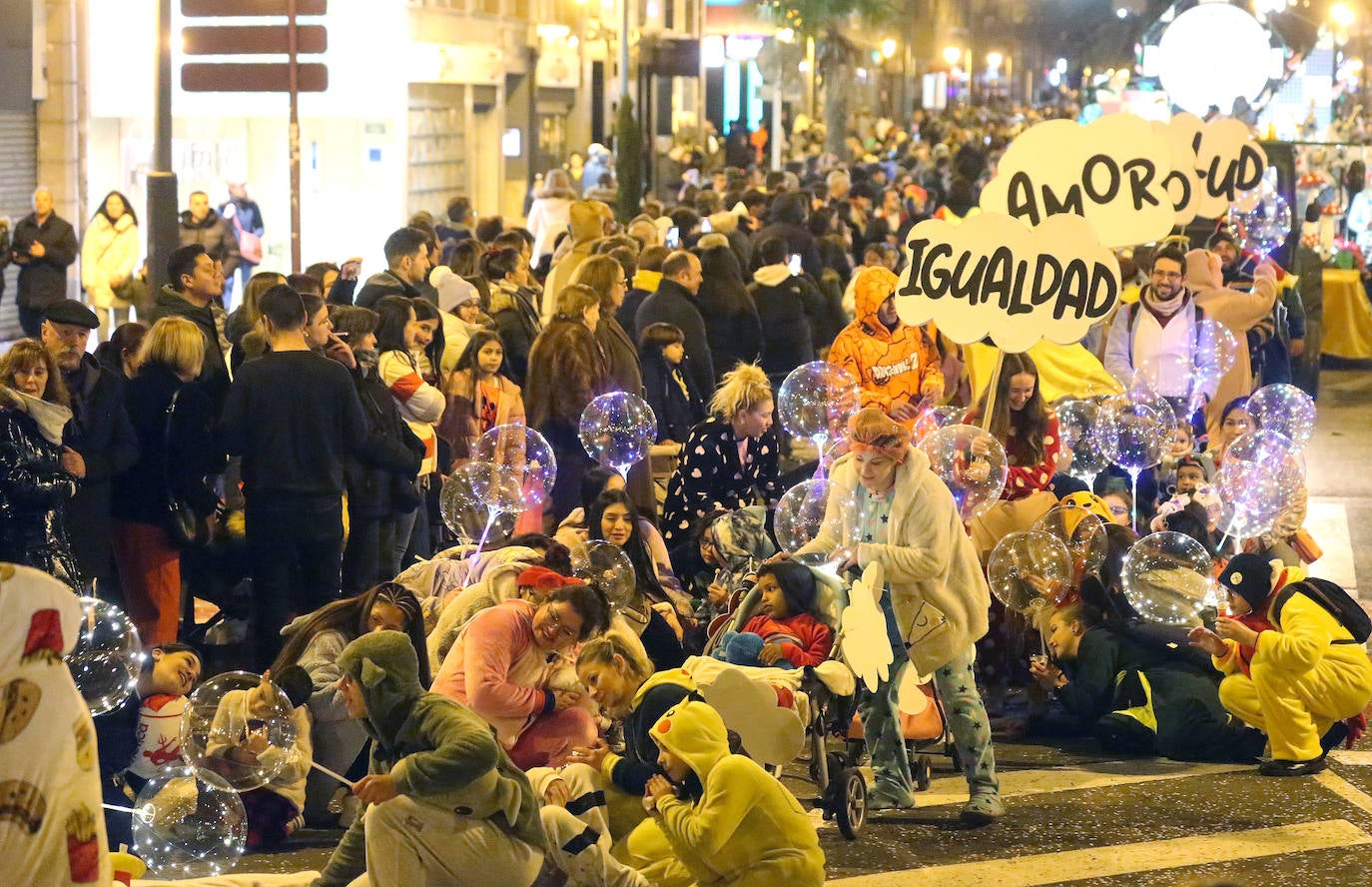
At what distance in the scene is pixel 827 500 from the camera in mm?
7930

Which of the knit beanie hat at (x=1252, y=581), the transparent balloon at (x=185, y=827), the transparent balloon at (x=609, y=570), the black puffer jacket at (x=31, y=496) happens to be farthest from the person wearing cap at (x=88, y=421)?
the knit beanie hat at (x=1252, y=581)

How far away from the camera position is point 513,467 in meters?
8.81

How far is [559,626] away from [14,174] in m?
15.1

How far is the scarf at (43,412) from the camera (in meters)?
7.86

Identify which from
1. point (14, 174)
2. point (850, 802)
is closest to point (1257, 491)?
point (850, 802)

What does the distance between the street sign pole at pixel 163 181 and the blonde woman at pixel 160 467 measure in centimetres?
325

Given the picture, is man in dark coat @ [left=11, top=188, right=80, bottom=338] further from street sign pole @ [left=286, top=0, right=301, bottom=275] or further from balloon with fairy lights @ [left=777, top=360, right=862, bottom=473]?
balloon with fairy lights @ [left=777, top=360, right=862, bottom=473]

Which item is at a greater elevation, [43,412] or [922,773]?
[43,412]

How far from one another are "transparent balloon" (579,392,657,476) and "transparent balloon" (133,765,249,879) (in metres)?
3.77

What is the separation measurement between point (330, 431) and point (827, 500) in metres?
2.17

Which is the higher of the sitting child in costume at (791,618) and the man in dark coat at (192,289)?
the man in dark coat at (192,289)

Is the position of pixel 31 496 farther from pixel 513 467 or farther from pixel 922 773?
pixel 922 773

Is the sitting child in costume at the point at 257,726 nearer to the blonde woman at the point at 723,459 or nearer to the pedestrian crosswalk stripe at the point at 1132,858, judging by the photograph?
the pedestrian crosswalk stripe at the point at 1132,858

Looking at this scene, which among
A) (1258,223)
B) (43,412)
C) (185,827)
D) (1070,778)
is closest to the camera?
(185,827)
